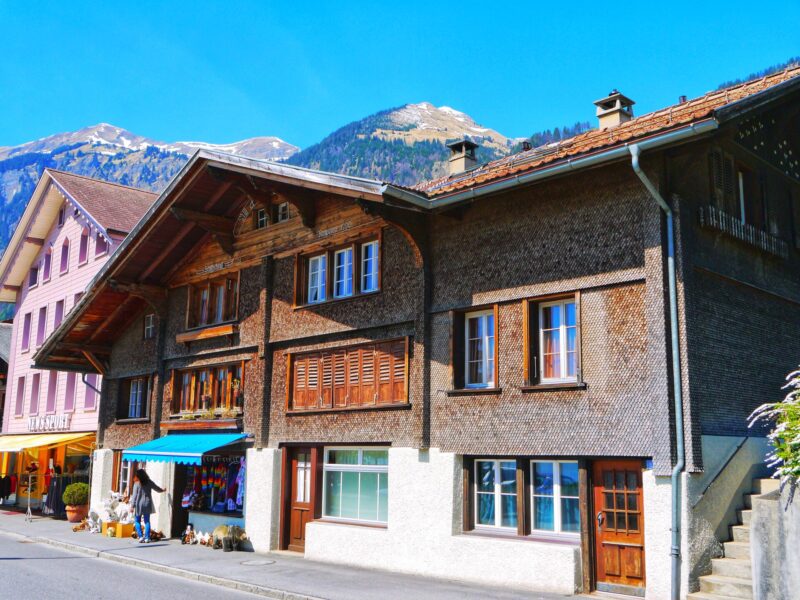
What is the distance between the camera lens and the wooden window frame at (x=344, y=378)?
15.6 meters

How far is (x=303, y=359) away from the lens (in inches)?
701

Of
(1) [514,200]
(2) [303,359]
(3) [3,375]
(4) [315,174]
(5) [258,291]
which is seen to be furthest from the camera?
(3) [3,375]

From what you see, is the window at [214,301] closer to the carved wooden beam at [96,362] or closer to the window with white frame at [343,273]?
the window with white frame at [343,273]

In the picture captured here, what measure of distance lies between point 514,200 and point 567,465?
441 cm

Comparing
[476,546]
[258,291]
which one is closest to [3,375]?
[258,291]

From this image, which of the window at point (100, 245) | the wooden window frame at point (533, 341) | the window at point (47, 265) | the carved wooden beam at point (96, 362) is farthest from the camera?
the window at point (47, 265)

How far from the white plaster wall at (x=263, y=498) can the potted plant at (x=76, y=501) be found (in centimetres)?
892

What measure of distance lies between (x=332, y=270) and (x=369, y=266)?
3.64 feet

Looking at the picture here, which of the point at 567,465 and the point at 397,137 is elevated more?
the point at 397,137

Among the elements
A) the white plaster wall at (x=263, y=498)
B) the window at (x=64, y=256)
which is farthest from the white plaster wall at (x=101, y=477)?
the window at (x=64, y=256)

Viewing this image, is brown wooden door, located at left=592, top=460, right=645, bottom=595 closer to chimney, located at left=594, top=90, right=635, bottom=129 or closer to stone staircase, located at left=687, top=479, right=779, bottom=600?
stone staircase, located at left=687, top=479, right=779, bottom=600

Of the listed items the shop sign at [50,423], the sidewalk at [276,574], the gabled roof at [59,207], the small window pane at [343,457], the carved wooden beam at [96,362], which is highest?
the gabled roof at [59,207]

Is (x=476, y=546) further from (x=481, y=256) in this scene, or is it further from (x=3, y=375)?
(x=3, y=375)

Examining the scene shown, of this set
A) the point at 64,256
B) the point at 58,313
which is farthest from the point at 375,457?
the point at 64,256
